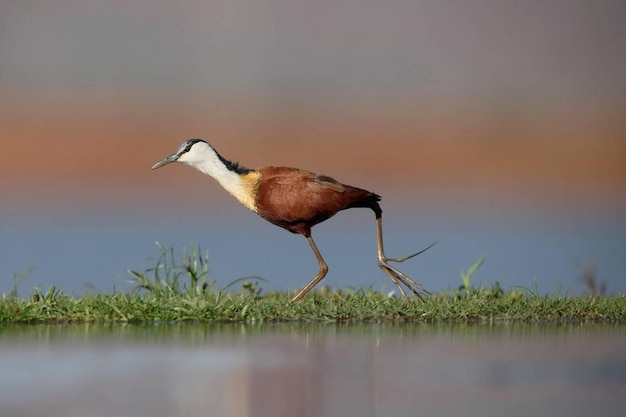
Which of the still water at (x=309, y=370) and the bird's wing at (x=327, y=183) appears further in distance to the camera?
the bird's wing at (x=327, y=183)

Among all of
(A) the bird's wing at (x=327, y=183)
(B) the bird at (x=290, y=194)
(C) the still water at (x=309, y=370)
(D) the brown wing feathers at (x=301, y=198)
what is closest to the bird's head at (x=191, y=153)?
(B) the bird at (x=290, y=194)

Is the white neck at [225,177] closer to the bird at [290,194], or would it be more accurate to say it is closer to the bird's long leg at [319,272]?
the bird at [290,194]

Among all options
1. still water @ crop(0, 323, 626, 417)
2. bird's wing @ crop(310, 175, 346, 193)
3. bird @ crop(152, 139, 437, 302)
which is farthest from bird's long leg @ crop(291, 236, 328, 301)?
still water @ crop(0, 323, 626, 417)

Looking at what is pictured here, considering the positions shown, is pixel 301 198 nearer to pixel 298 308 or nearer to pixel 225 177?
pixel 225 177

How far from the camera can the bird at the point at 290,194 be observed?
8.53 metres

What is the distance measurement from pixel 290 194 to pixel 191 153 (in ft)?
3.78

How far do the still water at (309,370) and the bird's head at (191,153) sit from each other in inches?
76.2

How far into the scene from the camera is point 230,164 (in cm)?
896

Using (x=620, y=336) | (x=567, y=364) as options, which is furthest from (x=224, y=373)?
(x=620, y=336)

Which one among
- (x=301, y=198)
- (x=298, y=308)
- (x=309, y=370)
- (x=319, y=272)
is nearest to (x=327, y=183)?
(x=301, y=198)

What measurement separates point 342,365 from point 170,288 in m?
2.86

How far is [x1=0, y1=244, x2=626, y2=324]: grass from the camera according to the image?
26.0ft

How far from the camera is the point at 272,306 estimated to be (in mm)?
8297

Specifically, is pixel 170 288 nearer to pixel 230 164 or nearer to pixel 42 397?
pixel 230 164
